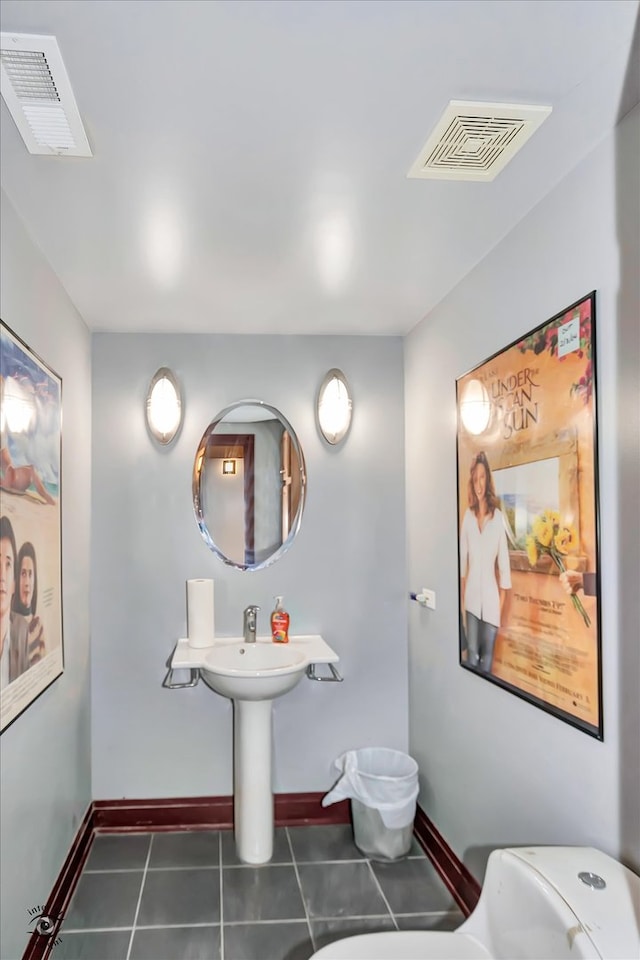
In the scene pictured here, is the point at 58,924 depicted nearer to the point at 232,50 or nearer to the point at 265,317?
the point at 265,317

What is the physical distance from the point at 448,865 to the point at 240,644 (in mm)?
1224

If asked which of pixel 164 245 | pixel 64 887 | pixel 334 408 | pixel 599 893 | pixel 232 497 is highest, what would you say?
pixel 164 245

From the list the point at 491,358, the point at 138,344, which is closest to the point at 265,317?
the point at 138,344

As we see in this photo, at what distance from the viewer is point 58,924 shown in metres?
2.35

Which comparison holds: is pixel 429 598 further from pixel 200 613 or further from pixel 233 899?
pixel 233 899

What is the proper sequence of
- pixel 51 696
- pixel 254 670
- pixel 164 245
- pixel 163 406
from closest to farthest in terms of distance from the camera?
pixel 164 245
pixel 51 696
pixel 254 670
pixel 163 406

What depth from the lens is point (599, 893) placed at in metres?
1.37

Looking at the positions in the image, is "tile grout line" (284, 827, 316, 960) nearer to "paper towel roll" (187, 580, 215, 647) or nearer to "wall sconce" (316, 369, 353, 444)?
"paper towel roll" (187, 580, 215, 647)

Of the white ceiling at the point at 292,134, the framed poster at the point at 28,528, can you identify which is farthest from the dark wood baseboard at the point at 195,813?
the white ceiling at the point at 292,134

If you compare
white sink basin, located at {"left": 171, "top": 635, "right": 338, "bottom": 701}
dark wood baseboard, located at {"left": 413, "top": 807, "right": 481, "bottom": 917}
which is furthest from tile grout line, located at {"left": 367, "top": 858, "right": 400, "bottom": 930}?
white sink basin, located at {"left": 171, "top": 635, "right": 338, "bottom": 701}

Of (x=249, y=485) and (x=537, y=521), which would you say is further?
(x=249, y=485)

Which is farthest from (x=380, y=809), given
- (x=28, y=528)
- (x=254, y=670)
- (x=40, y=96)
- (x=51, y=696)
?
(x=40, y=96)

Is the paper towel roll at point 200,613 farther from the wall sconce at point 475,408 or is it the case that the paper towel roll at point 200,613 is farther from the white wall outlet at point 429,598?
the wall sconce at point 475,408

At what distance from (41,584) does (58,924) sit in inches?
46.5
